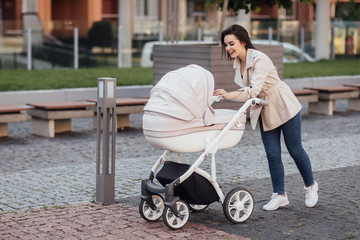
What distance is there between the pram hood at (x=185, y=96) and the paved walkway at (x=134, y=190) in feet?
3.01

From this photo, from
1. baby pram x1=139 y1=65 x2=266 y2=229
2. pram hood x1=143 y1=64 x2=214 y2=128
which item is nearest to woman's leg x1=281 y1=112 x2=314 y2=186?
baby pram x1=139 y1=65 x2=266 y2=229

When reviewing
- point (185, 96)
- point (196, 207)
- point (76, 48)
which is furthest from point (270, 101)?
point (76, 48)

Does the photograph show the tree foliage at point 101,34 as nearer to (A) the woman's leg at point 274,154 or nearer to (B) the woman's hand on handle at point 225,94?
(A) the woman's leg at point 274,154

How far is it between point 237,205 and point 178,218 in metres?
0.52

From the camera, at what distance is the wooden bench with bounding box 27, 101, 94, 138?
37.9ft

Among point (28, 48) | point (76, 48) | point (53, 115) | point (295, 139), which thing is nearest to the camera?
point (295, 139)

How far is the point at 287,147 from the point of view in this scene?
22.6 feet

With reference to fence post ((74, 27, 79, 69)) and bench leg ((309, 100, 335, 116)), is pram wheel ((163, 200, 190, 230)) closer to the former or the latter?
bench leg ((309, 100, 335, 116))

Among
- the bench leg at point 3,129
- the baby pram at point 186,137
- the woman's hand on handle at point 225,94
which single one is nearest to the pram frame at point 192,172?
the baby pram at point 186,137

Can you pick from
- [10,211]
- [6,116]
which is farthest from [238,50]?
[6,116]

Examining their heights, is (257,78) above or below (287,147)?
above

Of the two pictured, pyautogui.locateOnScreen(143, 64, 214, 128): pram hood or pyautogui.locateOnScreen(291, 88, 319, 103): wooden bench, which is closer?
pyautogui.locateOnScreen(143, 64, 214, 128): pram hood

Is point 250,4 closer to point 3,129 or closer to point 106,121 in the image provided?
point 3,129

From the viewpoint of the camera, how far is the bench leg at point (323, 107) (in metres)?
14.6
